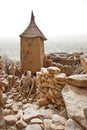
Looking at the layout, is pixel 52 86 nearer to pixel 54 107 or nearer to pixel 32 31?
pixel 54 107

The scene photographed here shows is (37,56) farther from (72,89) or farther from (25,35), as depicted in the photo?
(72,89)

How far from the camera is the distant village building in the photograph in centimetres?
848

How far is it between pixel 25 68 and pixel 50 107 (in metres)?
5.43

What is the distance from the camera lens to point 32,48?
28.0ft

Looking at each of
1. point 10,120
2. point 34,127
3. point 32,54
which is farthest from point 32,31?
point 34,127

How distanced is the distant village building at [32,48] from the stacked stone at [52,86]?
468 cm

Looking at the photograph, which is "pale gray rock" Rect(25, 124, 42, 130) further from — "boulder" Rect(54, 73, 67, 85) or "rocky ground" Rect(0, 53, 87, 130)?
"boulder" Rect(54, 73, 67, 85)

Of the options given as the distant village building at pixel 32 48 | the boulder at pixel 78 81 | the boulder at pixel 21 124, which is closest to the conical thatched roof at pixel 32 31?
the distant village building at pixel 32 48

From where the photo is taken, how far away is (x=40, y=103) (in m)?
A: 3.59

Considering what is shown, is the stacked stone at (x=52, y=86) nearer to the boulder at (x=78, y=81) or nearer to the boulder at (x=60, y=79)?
the boulder at (x=60, y=79)

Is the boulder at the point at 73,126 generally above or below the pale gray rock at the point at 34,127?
above

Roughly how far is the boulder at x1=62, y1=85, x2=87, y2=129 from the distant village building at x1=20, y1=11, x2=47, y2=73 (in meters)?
5.50

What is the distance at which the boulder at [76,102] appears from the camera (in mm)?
2056

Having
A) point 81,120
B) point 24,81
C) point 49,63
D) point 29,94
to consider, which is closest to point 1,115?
point 81,120
